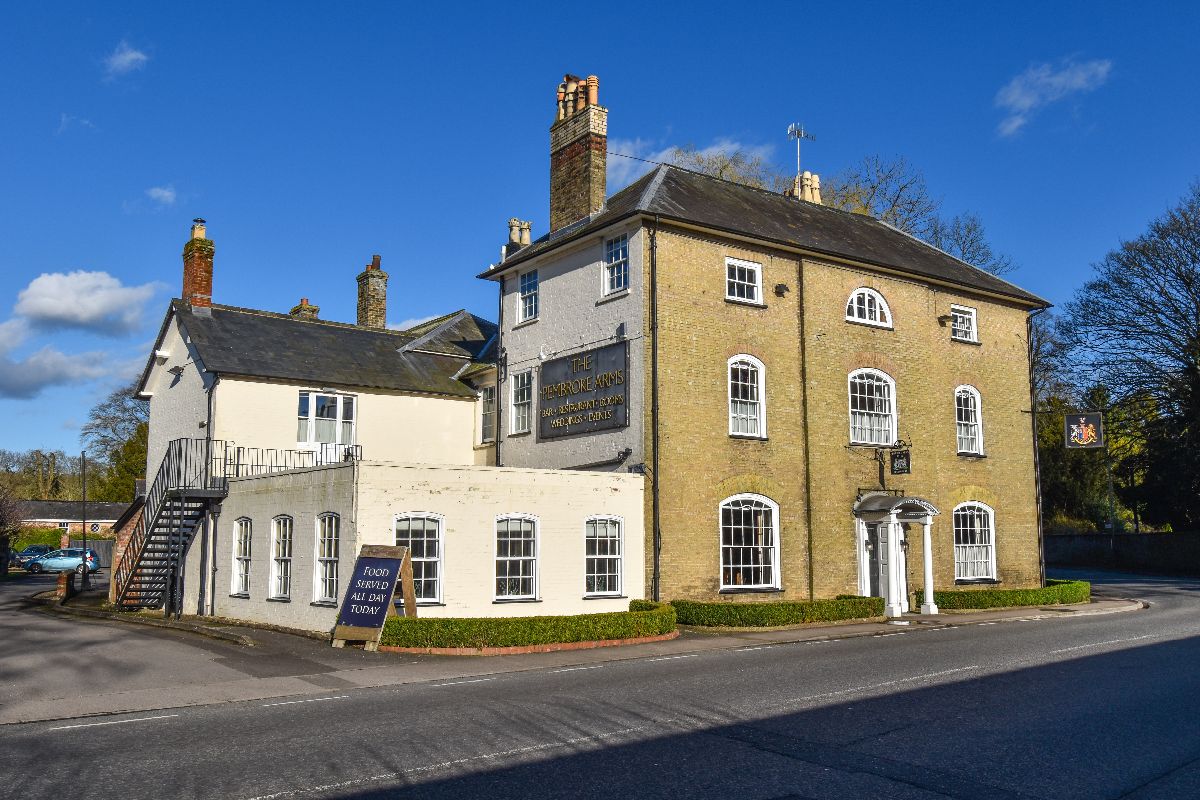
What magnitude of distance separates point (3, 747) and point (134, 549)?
1826 centimetres

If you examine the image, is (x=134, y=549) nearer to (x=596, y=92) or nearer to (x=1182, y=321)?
(x=596, y=92)

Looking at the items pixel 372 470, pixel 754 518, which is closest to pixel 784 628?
pixel 754 518

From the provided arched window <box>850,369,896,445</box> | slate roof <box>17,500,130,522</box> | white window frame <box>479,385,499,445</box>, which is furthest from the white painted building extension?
slate roof <box>17,500,130,522</box>

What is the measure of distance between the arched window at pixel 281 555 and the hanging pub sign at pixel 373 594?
12.5 ft

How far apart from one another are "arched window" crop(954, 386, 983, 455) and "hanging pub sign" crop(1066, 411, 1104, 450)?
2.36m

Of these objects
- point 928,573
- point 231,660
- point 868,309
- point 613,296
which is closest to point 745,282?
point 613,296

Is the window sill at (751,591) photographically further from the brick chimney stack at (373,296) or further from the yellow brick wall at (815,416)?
the brick chimney stack at (373,296)

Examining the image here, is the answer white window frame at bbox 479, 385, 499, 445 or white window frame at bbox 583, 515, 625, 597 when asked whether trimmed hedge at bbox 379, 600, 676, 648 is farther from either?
white window frame at bbox 479, 385, 499, 445

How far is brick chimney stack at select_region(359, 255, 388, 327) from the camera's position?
36.7m

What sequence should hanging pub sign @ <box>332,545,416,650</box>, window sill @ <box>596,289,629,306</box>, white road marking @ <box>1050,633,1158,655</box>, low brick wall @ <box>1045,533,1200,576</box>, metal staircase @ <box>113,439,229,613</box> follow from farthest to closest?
1. low brick wall @ <box>1045,533,1200,576</box>
2. metal staircase @ <box>113,439,229,613</box>
3. window sill @ <box>596,289,629,306</box>
4. hanging pub sign @ <box>332,545,416,650</box>
5. white road marking @ <box>1050,633,1158,655</box>

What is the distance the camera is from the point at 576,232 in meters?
24.5

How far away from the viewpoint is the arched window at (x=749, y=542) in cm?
2294

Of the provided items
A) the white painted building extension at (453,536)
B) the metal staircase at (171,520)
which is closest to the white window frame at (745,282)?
the white painted building extension at (453,536)

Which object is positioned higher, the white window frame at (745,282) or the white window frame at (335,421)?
the white window frame at (745,282)
